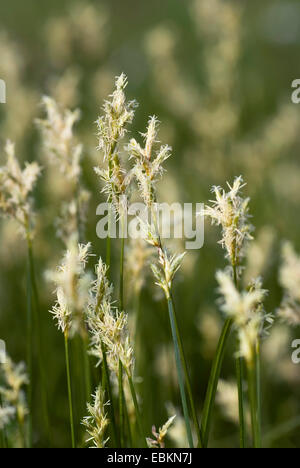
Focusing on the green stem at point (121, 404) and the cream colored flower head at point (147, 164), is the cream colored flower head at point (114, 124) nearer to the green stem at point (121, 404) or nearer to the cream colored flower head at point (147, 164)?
the cream colored flower head at point (147, 164)

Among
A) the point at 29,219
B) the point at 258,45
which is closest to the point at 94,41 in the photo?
the point at 29,219

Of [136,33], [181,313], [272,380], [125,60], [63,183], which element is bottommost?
[272,380]

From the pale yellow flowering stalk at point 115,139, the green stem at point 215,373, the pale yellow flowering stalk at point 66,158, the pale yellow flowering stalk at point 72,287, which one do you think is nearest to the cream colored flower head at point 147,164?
the pale yellow flowering stalk at point 115,139

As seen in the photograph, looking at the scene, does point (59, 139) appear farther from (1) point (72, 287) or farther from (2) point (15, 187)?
(1) point (72, 287)

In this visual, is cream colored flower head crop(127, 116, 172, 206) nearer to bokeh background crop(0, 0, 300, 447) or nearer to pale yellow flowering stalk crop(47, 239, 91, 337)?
pale yellow flowering stalk crop(47, 239, 91, 337)

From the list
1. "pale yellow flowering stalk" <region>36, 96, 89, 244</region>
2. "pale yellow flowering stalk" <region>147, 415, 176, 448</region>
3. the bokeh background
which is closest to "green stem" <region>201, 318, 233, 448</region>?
"pale yellow flowering stalk" <region>147, 415, 176, 448</region>
